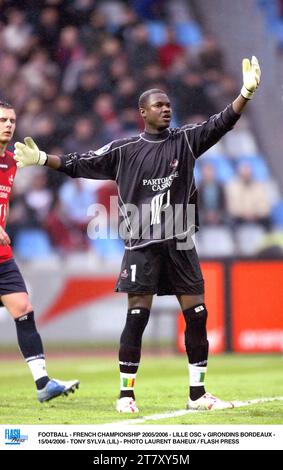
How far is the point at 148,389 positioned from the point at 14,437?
256 cm

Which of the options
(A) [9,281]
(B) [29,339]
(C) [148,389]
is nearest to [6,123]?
(A) [9,281]

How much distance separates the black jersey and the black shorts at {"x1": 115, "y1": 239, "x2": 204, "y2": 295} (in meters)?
→ 0.06

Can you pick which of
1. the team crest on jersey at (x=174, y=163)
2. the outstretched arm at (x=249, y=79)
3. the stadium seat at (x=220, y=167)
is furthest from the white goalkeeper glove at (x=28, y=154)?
the stadium seat at (x=220, y=167)

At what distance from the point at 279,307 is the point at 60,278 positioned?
272 cm

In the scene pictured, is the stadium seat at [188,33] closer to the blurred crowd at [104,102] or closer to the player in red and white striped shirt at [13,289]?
the blurred crowd at [104,102]

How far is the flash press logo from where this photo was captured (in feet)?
17.3

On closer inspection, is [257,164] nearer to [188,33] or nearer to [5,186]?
[188,33]

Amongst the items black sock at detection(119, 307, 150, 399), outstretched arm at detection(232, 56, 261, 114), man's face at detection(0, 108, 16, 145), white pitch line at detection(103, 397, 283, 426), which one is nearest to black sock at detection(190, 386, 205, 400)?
→ white pitch line at detection(103, 397, 283, 426)

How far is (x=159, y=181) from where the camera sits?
20.8 feet

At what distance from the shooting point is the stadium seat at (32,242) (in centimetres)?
1307

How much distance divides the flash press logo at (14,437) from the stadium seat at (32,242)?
25.4 feet

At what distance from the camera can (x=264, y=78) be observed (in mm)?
13500
